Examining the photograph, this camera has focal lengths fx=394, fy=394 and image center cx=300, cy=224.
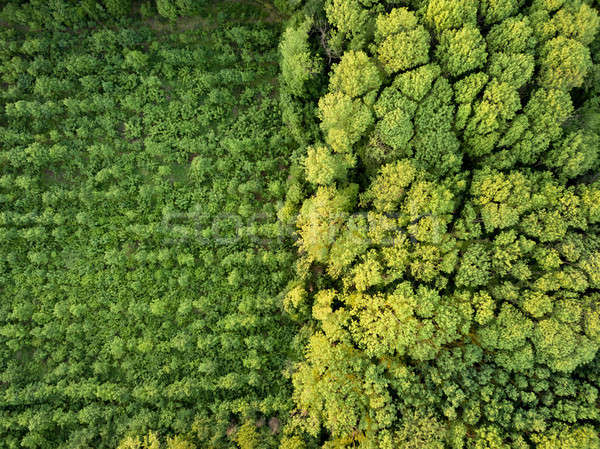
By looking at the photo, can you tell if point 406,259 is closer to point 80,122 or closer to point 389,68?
point 389,68

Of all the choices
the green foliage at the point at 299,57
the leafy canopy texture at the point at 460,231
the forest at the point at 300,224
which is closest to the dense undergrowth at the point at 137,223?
the forest at the point at 300,224

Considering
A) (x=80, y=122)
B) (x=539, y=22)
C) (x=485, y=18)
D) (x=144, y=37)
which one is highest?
(x=144, y=37)

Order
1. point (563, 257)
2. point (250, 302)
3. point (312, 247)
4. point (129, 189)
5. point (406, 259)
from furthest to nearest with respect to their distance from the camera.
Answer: point (129, 189), point (250, 302), point (312, 247), point (406, 259), point (563, 257)

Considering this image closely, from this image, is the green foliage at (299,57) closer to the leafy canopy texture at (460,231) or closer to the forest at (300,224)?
the forest at (300,224)

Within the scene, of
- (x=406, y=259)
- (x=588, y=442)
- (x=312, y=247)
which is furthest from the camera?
(x=312, y=247)

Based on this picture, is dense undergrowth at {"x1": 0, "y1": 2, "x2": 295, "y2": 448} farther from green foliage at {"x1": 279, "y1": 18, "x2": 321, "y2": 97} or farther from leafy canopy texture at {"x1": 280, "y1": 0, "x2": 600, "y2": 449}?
leafy canopy texture at {"x1": 280, "y1": 0, "x2": 600, "y2": 449}

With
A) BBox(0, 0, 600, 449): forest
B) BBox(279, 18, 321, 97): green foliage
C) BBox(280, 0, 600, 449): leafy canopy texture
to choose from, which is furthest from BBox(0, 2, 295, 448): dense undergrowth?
BBox(280, 0, 600, 449): leafy canopy texture

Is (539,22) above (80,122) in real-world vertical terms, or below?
below

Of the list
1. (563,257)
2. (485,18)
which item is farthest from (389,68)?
(563,257)

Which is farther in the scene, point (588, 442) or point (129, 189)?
point (129, 189)
